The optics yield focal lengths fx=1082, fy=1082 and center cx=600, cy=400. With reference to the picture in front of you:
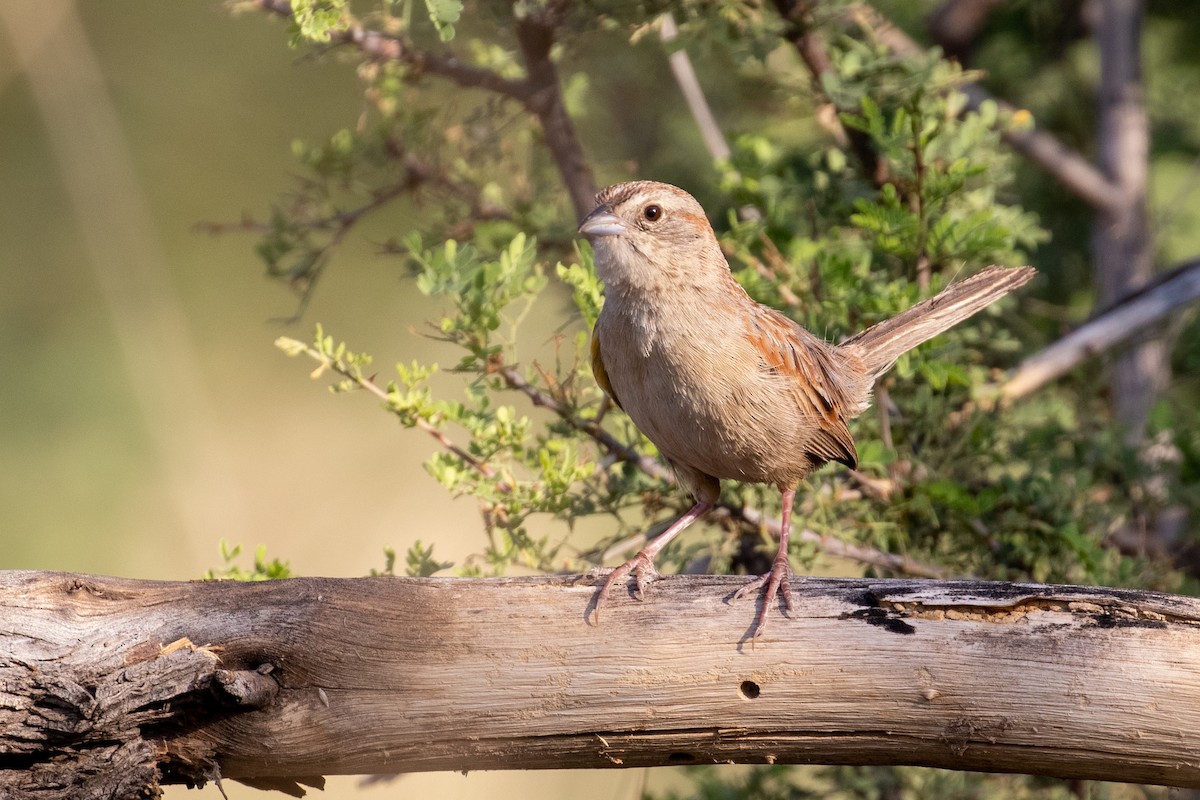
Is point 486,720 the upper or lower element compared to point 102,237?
lower

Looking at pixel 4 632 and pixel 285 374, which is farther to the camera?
pixel 285 374

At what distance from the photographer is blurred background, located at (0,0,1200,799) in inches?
319

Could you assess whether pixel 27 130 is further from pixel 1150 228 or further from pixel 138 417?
pixel 1150 228

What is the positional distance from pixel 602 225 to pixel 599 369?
18.1 inches

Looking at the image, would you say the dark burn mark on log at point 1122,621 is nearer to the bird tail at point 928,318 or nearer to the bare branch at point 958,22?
the bird tail at point 928,318

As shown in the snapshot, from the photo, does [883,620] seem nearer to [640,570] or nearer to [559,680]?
[640,570]

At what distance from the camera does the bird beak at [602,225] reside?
10.0 feet

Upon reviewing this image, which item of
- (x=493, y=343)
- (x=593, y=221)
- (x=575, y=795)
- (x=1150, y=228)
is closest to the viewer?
(x=593, y=221)

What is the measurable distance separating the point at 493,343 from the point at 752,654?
137cm

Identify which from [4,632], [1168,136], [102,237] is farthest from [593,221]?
[102,237]

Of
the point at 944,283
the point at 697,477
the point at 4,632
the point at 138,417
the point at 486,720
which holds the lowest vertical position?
the point at 486,720

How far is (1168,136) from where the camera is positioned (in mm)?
6172

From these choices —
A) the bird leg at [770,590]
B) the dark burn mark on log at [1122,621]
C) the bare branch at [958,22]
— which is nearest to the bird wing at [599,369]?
the bird leg at [770,590]

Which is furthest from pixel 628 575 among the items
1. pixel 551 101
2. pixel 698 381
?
pixel 551 101
